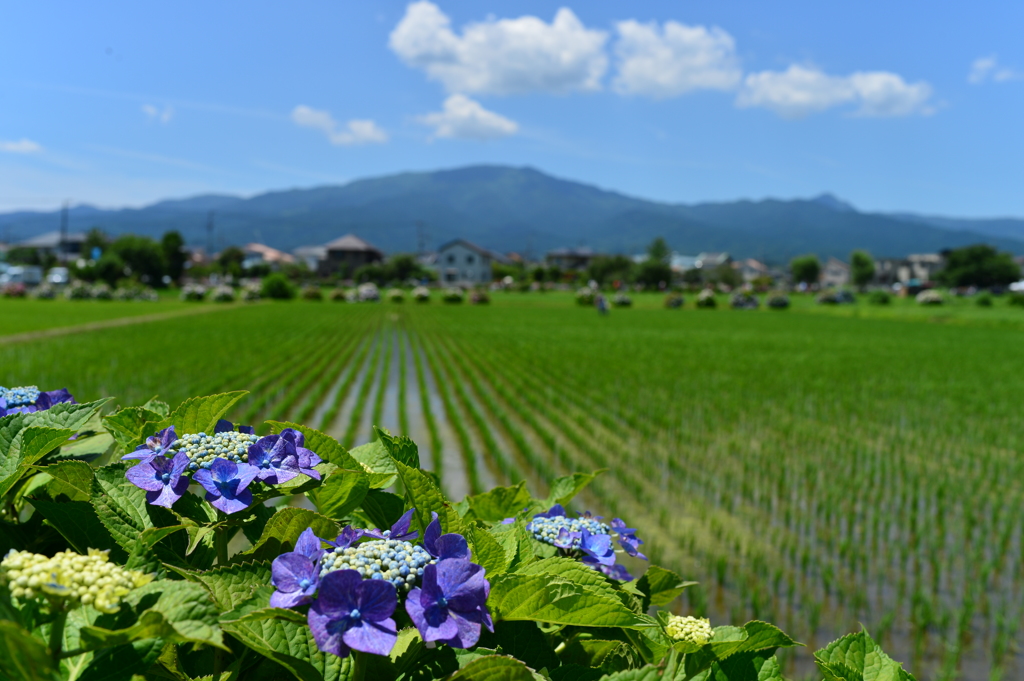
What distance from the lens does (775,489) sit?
7.54 metres

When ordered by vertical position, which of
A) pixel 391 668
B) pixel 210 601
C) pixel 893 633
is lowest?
pixel 893 633

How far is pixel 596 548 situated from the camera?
110 cm

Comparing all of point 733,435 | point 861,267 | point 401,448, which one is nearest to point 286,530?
point 401,448

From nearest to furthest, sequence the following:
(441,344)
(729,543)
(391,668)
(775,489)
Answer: (391,668) < (729,543) < (775,489) < (441,344)

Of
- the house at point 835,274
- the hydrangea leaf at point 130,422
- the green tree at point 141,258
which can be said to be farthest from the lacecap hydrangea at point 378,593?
the house at point 835,274

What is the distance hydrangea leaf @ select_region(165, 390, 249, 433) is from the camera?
3.40 ft

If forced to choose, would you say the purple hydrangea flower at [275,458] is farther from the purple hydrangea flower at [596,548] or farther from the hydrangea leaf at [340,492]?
the purple hydrangea flower at [596,548]

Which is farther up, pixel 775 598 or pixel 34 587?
pixel 34 587

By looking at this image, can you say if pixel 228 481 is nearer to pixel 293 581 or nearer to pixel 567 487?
pixel 293 581

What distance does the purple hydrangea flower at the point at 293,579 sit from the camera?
68cm

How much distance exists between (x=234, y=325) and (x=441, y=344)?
8893 millimetres

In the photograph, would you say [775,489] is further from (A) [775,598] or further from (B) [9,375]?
(B) [9,375]

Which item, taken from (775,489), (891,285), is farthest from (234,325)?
(891,285)

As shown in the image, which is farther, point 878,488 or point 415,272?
point 415,272
